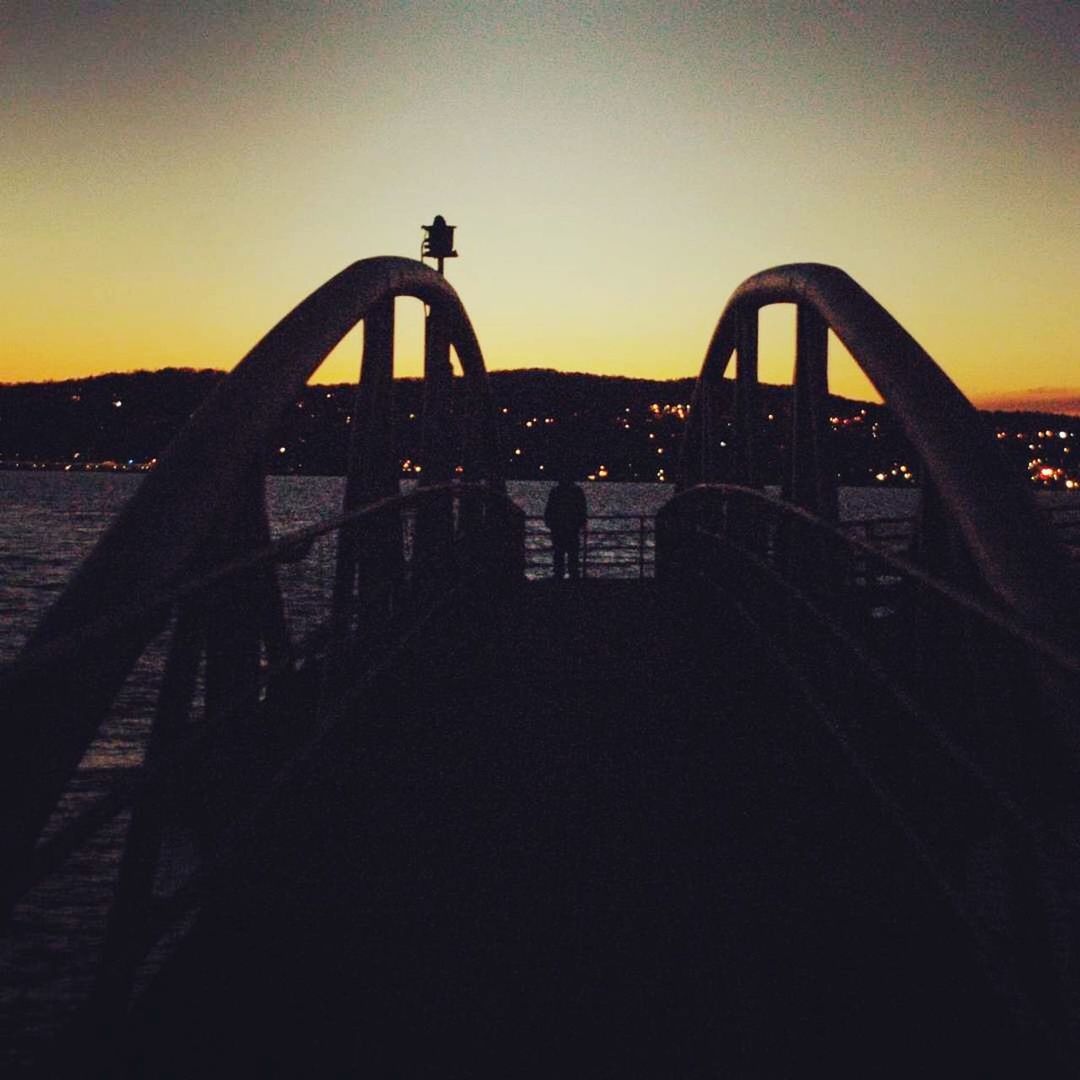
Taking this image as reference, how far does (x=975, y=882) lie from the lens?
9.08 meters

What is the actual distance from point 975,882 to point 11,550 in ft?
231

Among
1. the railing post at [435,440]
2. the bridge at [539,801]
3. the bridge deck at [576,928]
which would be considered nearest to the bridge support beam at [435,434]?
the railing post at [435,440]

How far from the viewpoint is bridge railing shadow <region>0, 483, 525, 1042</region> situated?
109 inches

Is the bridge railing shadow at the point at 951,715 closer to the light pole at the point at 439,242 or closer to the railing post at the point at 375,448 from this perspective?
the railing post at the point at 375,448

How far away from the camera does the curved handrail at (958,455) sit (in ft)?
10.6

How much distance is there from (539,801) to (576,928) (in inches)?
57.8

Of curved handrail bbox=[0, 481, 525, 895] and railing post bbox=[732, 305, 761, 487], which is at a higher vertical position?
railing post bbox=[732, 305, 761, 487]

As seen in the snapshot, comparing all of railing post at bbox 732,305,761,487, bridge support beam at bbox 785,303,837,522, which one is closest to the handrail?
bridge support beam at bbox 785,303,837,522

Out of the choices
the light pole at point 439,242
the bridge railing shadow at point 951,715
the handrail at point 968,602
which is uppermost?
the light pole at point 439,242

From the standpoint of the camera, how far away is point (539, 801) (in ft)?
17.5

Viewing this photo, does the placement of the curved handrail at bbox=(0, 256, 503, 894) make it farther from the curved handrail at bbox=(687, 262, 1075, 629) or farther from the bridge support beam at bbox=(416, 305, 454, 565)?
the bridge support beam at bbox=(416, 305, 454, 565)

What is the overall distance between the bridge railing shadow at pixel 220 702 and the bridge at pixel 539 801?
0.01 metres

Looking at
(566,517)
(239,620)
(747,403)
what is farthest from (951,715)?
(566,517)

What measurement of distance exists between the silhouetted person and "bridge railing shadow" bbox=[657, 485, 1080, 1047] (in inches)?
209
